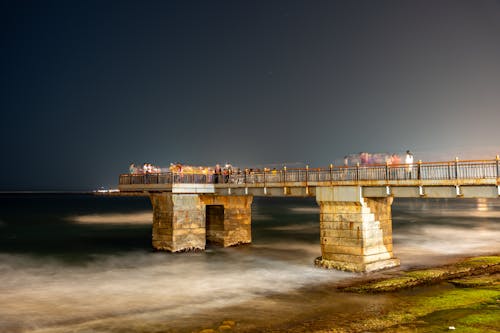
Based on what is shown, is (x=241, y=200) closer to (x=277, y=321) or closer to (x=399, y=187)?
(x=399, y=187)

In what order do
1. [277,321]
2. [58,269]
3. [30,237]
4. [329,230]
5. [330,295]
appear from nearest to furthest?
[277,321] → [330,295] → [329,230] → [58,269] → [30,237]

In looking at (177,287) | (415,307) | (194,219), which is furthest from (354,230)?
(194,219)

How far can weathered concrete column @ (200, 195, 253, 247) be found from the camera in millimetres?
33750

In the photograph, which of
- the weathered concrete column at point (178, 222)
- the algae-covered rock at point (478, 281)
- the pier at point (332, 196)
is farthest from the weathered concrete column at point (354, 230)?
the weathered concrete column at point (178, 222)

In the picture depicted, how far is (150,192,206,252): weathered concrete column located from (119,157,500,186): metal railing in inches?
59.1

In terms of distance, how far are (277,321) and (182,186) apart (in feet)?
59.4

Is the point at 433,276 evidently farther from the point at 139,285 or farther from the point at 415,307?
the point at 139,285

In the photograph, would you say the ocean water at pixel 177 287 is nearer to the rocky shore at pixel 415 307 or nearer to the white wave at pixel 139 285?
the white wave at pixel 139 285

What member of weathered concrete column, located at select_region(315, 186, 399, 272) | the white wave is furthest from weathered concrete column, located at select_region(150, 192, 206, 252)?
weathered concrete column, located at select_region(315, 186, 399, 272)

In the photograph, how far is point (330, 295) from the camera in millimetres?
19453

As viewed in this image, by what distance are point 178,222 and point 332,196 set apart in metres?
13.0

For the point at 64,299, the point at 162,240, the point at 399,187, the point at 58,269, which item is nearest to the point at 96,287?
the point at 64,299

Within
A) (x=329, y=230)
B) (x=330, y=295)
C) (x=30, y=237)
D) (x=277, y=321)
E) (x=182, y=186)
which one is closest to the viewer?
(x=277, y=321)

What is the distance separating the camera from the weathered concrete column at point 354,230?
76.6 ft
